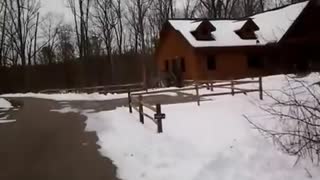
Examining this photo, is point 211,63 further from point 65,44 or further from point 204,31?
point 65,44

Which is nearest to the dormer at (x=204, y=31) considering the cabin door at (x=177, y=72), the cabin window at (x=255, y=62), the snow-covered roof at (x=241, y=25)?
the snow-covered roof at (x=241, y=25)

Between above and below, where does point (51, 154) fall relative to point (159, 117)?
below

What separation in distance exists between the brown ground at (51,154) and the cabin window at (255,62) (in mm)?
24264

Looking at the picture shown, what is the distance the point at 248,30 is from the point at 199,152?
31.5 metres

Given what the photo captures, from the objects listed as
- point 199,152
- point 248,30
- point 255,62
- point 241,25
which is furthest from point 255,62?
point 199,152

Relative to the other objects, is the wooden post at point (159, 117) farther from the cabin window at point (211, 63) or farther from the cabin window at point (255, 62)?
the cabin window at point (255, 62)

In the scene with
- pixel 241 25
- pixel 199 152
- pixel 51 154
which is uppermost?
pixel 241 25

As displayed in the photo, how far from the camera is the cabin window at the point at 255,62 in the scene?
131ft

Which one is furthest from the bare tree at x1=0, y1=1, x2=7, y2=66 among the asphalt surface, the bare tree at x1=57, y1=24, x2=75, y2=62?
the asphalt surface

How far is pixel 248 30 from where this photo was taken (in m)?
39.9

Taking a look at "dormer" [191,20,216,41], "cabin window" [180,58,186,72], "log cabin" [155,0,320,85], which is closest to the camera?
"log cabin" [155,0,320,85]

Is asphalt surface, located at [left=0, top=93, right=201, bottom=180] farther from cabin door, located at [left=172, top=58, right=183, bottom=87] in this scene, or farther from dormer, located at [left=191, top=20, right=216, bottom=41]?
dormer, located at [left=191, top=20, right=216, bottom=41]

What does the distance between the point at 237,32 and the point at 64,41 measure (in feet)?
102

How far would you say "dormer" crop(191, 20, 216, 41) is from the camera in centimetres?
3897
